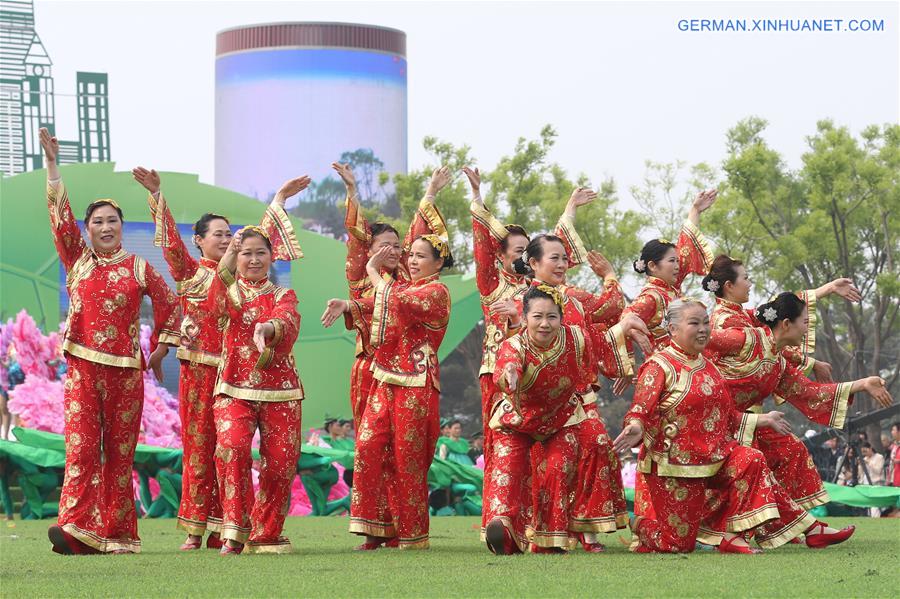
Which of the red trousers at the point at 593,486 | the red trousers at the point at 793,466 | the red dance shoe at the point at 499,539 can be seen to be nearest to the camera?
the red dance shoe at the point at 499,539

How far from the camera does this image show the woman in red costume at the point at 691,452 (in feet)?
23.3

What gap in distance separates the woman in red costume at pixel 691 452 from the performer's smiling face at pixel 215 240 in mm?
2587

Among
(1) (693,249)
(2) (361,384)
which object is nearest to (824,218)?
(1) (693,249)

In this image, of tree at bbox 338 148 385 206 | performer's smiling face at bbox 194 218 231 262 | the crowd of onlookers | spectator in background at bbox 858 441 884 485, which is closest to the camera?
performer's smiling face at bbox 194 218 231 262

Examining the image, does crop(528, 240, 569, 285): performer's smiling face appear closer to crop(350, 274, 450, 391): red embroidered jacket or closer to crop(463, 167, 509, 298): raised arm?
crop(350, 274, 450, 391): red embroidered jacket

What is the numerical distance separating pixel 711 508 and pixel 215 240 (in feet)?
10.5

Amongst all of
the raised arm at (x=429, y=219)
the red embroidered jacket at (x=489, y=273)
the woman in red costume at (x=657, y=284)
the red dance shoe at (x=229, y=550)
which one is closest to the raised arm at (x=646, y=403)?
the woman in red costume at (x=657, y=284)

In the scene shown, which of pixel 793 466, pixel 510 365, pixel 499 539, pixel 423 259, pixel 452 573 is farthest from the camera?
pixel 793 466

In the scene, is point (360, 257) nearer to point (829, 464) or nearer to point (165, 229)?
point (165, 229)

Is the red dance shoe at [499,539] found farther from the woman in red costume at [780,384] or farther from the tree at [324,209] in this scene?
the tree at [324,209]

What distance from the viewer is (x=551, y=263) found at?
767 cm

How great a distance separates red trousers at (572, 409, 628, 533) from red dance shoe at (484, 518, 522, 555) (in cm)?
41

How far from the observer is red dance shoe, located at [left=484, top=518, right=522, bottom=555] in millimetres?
6863

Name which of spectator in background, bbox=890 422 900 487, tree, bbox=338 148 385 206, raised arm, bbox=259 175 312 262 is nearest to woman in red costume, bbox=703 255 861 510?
raised arm, bbox=259 175 312 262
